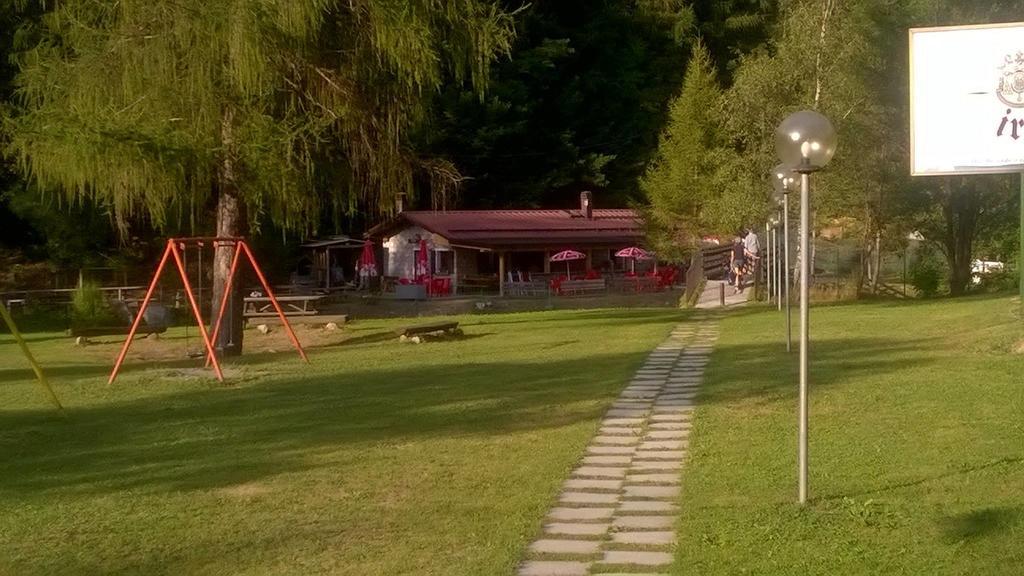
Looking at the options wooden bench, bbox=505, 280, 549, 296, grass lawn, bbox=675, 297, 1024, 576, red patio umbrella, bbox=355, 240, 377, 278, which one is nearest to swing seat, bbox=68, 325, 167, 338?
grass lawn, bbox=675, 297, 1024, 576

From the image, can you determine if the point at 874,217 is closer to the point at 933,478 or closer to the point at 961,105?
the point at 961,105

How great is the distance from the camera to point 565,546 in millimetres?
7484

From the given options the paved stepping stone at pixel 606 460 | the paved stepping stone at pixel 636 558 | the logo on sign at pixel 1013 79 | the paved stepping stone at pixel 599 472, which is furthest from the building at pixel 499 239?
the paved stepping stone at pixel 636 558

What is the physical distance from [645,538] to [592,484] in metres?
1.76

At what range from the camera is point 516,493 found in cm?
903

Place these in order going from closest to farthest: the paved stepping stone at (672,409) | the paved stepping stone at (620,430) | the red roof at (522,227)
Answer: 1. the paved stepping stone at (620,430)
2. the paved stepping stone at (672,409)
3. the red roof at (522,227)

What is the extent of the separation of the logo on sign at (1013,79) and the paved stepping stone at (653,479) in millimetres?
13215

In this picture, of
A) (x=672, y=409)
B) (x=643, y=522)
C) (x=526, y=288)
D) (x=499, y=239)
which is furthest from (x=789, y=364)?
(x=499, y=239)

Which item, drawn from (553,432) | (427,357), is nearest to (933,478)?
(553,432)

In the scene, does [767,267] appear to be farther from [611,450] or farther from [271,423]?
[611,450]

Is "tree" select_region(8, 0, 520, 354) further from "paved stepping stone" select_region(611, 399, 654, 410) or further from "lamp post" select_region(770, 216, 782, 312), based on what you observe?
"lamp post" select_region(770, 216, 782, 312)

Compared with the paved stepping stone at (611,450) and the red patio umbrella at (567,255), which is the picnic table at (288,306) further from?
the paved stepping stone at (611,450)

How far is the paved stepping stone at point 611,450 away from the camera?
10.6 meters

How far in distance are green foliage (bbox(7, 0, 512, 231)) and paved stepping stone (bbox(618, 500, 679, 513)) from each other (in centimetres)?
1190
